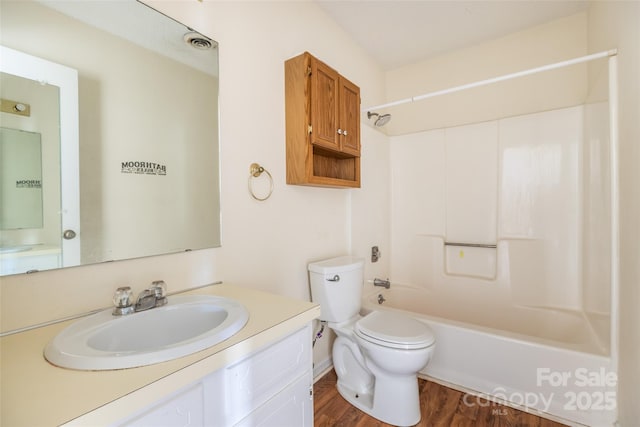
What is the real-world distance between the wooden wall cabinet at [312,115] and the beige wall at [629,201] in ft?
4.32

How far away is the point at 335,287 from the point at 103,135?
1304mm

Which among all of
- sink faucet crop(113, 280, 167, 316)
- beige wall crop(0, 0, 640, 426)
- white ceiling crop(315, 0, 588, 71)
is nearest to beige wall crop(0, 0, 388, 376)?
beige wall crop(0, 0, 640, 426)

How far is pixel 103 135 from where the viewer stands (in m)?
0.96

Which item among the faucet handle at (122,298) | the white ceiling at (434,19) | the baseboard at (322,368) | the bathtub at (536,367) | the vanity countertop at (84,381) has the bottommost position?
the baseboard at (322,368)

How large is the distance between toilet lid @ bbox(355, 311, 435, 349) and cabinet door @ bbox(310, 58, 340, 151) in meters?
1.05

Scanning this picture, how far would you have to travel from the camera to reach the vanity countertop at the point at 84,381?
468 millimetres

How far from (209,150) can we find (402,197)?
1975 mm

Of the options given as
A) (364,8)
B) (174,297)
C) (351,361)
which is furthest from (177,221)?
(364,8)

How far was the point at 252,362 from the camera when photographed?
77 centimetres

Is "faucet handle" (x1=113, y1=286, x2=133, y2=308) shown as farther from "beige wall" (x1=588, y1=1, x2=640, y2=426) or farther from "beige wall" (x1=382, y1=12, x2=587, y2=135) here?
"beige wall" (x1=382, y1=12, x2=587, y2=135)

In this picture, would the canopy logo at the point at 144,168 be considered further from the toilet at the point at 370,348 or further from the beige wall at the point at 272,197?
the toilet at the point at 370,348

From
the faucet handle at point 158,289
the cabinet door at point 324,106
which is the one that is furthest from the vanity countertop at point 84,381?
the cabinet door at point 324,106

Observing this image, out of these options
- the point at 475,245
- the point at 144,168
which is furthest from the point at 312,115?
the point at 475,245

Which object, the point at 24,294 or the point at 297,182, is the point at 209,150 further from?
the point at 24,294
